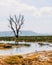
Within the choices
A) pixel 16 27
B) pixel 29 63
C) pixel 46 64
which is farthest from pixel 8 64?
pixel 16 27

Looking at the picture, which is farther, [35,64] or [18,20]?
[18,20]

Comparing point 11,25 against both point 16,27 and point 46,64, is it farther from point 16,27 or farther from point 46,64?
point 46,64

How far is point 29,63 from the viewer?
20.2 m

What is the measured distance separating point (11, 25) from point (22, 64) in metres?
76.6

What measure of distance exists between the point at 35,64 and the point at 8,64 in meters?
2.80

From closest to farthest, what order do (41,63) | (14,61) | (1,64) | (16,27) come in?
(1,64) < (14,61) < (41,63) < (16,27)

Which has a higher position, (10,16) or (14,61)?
(14,61)

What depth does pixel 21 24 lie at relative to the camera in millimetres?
95125

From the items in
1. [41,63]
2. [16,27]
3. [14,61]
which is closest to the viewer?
[14,61]

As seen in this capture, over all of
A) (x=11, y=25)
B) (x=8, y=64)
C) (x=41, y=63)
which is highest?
(x=8, y=64)

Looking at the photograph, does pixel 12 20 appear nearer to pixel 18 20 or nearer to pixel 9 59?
pixel 18 20

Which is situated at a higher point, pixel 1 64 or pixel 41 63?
pixel 1 64

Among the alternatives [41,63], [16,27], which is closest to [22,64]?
[41,63]

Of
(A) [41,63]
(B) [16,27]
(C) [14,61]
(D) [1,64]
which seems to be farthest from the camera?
(B) [16,27]
